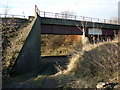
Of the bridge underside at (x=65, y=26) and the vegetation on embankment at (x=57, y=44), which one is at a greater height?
the bridge underside at (x=65, y=26)

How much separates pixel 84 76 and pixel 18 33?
529 inches

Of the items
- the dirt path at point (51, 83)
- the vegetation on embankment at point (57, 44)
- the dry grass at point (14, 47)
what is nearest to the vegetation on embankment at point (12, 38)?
the dry grass at point (14, 47)

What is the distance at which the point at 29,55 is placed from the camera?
25.9 m

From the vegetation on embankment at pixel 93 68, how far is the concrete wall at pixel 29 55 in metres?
7.06

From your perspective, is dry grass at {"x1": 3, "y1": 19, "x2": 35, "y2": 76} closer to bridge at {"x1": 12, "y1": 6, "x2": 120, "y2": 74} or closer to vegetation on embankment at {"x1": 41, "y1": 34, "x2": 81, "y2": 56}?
bridge at {"x1": 12, "y1": 6, "x2": 120, "y2": 74}

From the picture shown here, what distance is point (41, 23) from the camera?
3356cm

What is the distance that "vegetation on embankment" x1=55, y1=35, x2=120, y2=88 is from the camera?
49.1 feet

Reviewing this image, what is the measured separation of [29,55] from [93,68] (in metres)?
11.1

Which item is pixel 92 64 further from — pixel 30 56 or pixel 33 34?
Result: pixel 33 34

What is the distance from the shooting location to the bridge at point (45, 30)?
965 inches

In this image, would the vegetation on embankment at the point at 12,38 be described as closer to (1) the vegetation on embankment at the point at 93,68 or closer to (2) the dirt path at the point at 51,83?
(2) the dirt path at the point at 51,83

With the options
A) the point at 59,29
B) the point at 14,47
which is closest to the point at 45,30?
the point at 59,29

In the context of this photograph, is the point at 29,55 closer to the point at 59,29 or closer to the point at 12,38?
the point at 12,38

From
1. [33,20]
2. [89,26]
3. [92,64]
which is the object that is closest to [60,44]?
[89,26]
